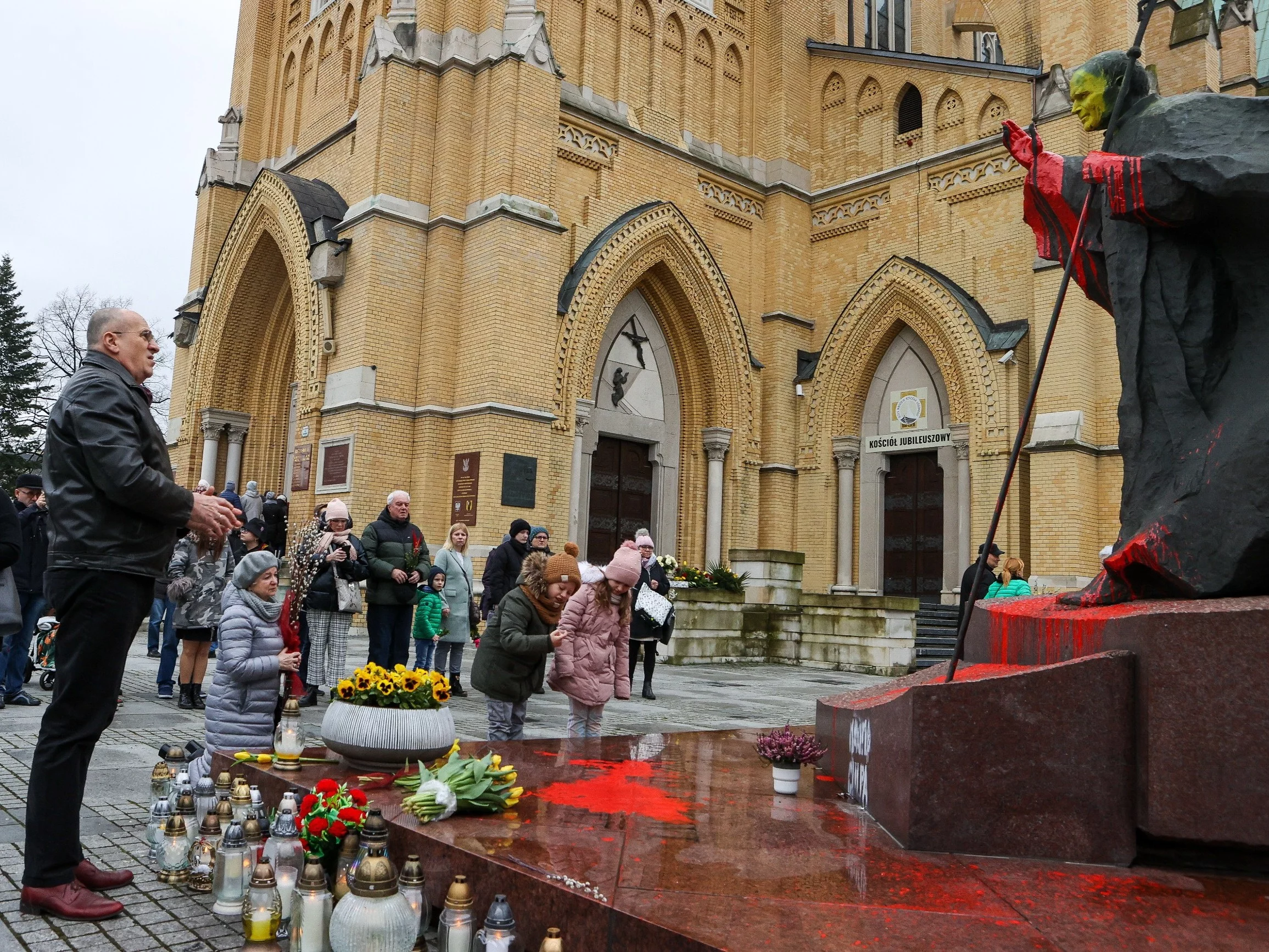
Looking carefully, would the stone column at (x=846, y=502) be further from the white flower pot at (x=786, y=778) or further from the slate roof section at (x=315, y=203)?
the white flower pot at (x=786, y=778)

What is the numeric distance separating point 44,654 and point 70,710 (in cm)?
638

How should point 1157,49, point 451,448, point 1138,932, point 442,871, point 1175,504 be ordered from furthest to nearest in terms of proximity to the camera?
point 1157,49 < point 451,448 < point 1175,504 < point 442,871 < point 1138,932

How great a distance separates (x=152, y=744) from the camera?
20.0 ft

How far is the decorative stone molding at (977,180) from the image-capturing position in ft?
56.7

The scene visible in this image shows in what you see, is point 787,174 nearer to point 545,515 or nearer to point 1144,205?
point 545,515

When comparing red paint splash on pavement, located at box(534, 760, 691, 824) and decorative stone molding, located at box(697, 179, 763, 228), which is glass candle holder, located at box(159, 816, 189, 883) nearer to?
red paint splash on pavement, located at box(534, 760, 691, 824)

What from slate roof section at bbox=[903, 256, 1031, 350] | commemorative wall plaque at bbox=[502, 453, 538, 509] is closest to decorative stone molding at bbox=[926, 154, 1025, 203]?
slate roof section at bbox=[903, 256, 1031, 350]

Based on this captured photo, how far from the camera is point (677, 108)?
18.9 meters

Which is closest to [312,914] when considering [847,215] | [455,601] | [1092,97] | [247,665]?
[247,665]

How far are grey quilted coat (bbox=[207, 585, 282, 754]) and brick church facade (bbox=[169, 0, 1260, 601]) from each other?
994 cm

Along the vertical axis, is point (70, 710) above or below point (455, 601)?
below

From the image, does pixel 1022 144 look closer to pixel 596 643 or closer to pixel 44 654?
pixel 596 643

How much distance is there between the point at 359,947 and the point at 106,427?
1.80 m

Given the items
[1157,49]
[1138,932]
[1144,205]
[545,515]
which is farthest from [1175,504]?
[1157,49]
